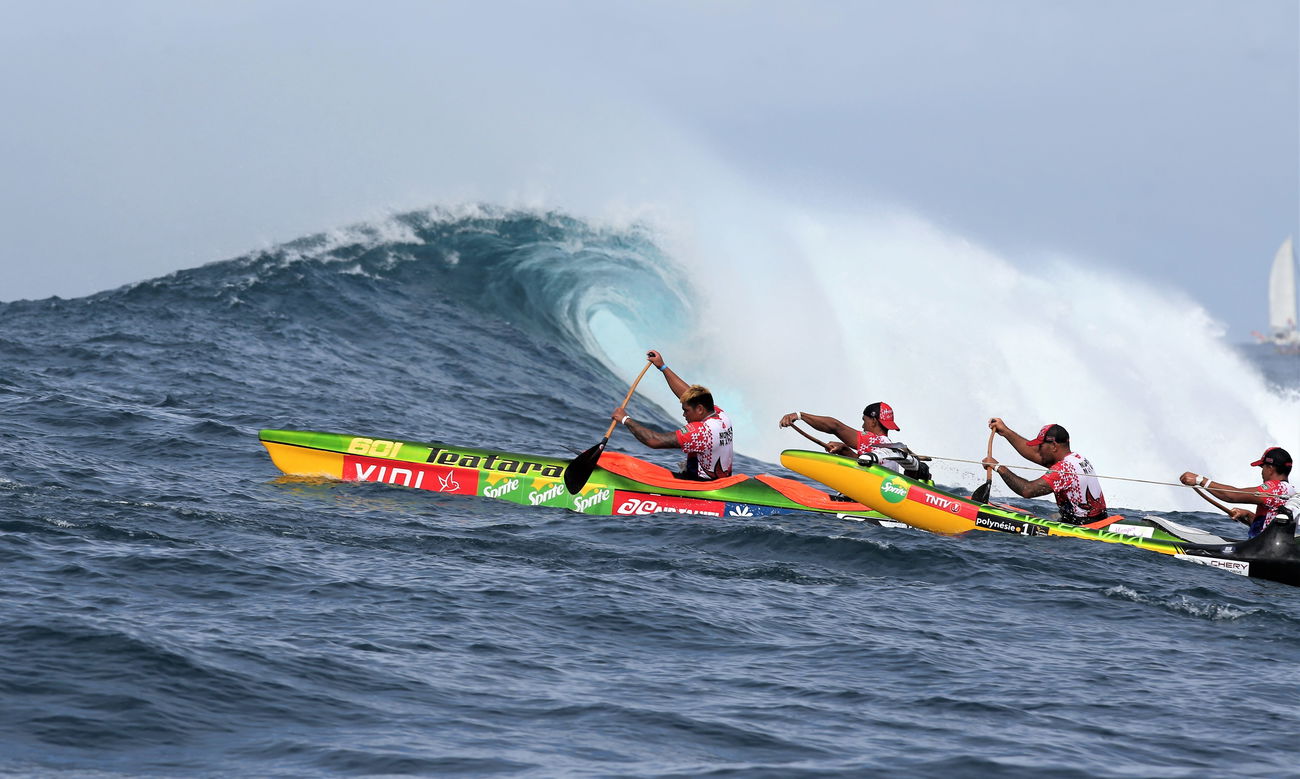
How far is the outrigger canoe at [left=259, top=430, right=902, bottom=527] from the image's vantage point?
40.7 feet

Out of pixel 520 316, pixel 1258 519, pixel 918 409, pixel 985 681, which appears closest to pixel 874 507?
pixel 1258 519

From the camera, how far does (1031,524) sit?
1179 centimetres

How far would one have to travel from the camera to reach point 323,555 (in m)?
9.20

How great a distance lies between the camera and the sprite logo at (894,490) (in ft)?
40.1

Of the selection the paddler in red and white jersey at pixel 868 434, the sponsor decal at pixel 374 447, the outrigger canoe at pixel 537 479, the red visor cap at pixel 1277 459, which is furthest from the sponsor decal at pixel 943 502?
the sponsor decal at pixel 374 447

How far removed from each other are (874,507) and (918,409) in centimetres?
1047

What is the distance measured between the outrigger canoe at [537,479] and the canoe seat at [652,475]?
0.03 ft

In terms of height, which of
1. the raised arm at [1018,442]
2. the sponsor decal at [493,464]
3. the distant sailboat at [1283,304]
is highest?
the distant sailboat at [1283,304]

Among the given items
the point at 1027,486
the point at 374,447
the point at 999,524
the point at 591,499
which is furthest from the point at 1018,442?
the point at 374,447

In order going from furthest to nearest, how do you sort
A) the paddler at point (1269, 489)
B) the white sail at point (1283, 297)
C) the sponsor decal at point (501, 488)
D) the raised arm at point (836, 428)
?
1. the white sail at point (1283, 297)
2. the raised arm at point (836, 428)
3. the sponsor decal at point (501, 488)
4. the paddler at point (1269, 489)

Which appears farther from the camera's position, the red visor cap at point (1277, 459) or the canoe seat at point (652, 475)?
the canoe seat at point (652, 475)

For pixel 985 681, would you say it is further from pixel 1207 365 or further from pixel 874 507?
pixel 1207 365

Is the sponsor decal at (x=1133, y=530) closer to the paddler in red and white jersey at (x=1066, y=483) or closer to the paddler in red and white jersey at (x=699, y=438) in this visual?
the paddler in red and white jersey at (x=1066, y=483)

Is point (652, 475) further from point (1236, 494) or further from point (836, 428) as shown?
point (1236, 494)
